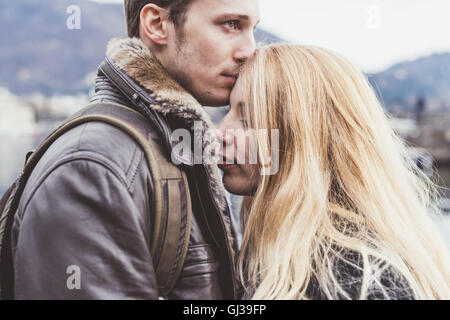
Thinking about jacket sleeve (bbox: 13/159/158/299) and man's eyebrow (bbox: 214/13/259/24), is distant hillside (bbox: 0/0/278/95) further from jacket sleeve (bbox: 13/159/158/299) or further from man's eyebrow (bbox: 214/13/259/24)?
jacket sleeve (bbox: 13/159/158/299)

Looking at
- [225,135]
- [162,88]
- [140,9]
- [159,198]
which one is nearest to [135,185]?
[159,198]

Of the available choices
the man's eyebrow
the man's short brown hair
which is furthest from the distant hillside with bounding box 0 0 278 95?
the man's eyebrow

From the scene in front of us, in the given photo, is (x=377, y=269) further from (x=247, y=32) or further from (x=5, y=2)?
(x=5, y=2)

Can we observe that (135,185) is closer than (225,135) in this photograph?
Yes

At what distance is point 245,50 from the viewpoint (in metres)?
2.11

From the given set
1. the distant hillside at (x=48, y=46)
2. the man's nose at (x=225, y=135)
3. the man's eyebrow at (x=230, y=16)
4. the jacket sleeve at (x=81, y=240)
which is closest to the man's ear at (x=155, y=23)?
the man's eyebrow at (x=230, y=16)

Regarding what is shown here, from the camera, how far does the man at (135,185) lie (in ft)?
4.34

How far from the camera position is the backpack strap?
1.52 m

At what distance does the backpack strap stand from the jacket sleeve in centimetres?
12

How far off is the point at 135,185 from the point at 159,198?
0.10 meters

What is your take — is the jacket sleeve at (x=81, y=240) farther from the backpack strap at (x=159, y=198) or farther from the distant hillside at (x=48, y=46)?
the distant hillside at (x=48, y=46)

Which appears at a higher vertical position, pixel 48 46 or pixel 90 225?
pixel 48 46

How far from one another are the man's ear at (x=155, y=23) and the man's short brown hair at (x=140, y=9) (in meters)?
0.03

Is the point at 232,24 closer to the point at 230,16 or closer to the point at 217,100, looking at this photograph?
the point at 230,16
